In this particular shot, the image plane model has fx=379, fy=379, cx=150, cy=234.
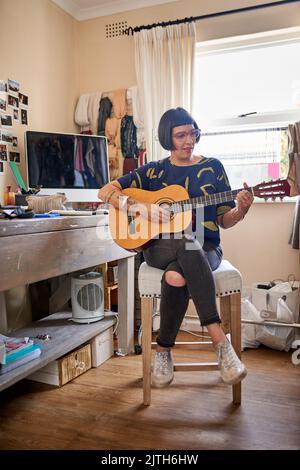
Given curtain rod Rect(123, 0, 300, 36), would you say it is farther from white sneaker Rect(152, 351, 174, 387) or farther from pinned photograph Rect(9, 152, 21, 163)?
white sneaker Rect(152, 351, 174, 387)

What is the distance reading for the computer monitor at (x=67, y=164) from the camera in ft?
6.64

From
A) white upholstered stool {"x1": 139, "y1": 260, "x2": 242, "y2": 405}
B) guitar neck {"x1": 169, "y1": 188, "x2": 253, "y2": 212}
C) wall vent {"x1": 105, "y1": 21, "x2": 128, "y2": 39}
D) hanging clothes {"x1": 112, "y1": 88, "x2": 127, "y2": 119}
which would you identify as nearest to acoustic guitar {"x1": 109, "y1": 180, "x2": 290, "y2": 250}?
guitar neck {"x1": 169, "y1": 188, "x2": 253, "y2": 212}

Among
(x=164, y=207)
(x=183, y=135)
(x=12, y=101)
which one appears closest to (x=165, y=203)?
(x=164, y=207)

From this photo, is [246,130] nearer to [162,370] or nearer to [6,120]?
[6,120]

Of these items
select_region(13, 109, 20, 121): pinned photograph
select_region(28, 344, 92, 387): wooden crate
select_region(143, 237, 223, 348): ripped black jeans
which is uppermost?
select_region(13, 109, 20, 121): pinned photograph

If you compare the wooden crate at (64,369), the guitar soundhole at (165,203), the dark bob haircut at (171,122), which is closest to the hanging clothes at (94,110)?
the dark bob haircut at (171,122)

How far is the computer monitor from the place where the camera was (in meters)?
2.02

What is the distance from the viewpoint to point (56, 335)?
179 centimetres

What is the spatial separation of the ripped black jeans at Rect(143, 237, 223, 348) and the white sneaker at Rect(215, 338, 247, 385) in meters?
0.10

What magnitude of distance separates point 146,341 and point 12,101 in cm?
151

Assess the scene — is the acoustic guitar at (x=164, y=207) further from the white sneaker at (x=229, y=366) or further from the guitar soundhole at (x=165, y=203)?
the white sneaker at (x=229, y=366)

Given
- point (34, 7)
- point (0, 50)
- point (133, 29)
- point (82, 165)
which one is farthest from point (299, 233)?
point (34, 7)
